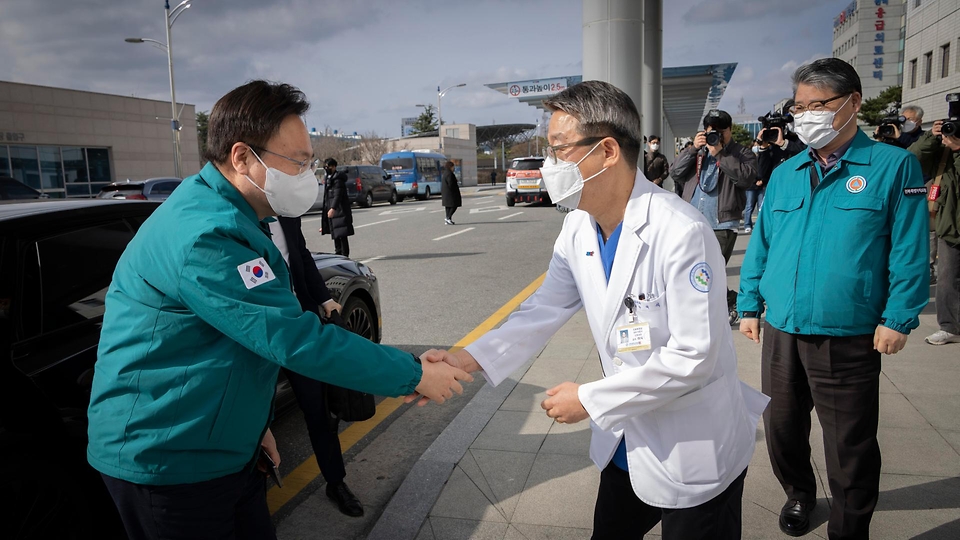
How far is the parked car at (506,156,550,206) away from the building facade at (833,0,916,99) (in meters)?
59.7

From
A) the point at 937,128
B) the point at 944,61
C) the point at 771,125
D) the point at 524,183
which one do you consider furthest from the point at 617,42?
the point at 944,61

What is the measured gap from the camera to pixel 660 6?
1261 cm

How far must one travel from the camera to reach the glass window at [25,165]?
31.0 meters

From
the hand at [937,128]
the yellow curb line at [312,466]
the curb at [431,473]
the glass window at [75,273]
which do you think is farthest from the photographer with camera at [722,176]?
the glass window at [75,273]

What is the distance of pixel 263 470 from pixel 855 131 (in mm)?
2642

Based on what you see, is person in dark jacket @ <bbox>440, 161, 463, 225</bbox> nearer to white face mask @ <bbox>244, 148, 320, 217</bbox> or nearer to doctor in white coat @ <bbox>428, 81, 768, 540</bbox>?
white face mask @ <bbox>244, 148, 320, 217</bbox>

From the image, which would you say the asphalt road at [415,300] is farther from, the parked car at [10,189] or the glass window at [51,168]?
the glass window at [51,168]

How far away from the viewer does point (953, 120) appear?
5754mm

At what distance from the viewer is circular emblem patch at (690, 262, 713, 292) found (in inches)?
63.7

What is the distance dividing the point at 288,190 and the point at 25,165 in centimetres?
3647

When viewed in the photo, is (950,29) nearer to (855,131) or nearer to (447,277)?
(447,277)

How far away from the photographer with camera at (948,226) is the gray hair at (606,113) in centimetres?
508

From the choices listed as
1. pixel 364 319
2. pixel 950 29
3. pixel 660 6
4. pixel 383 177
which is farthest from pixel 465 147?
pixel 364 319

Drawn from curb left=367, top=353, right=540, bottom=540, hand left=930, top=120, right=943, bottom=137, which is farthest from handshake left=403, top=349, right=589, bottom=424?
hand left=930, top=120, right=943, bottom=137
